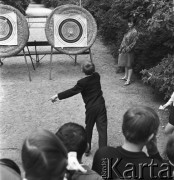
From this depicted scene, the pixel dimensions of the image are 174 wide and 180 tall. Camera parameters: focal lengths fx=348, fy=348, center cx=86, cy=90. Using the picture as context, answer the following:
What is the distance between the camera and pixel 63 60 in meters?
8.92

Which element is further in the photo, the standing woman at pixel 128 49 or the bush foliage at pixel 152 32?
the standing woman at pixel 128 49

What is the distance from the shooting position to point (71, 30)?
752 cm

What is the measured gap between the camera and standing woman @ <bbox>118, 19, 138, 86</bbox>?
657cm

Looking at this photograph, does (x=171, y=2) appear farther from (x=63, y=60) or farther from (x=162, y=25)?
(x=63, y=60)

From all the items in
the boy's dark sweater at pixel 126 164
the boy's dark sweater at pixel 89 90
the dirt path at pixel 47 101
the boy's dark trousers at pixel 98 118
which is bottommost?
the dirt path at pixel 47 101

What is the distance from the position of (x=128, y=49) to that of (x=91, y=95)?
8.92 ft

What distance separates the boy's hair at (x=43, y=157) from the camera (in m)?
1.60

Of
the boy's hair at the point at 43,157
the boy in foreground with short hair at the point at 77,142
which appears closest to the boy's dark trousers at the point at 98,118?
the boy in foreground with short hair at the point at 77,142

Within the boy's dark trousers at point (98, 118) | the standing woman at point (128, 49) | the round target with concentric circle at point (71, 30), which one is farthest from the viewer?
the round target with concentric circle at point (71, 30)

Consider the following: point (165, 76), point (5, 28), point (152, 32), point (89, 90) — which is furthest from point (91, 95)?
point (5, 28)

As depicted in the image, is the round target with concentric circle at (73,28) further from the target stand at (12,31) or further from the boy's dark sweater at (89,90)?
the boy's dark sweater at (89,90)

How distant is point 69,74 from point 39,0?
25237 mm

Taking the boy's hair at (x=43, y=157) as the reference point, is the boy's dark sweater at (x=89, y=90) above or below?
below

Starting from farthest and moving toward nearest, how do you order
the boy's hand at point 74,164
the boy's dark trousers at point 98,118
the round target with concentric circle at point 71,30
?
1. the round target with concentric circle at point 71,30
2. the boy's dark trousers at point 98,118
3. the boy's hand at point 74,164
